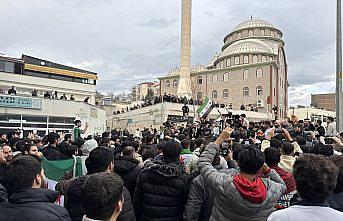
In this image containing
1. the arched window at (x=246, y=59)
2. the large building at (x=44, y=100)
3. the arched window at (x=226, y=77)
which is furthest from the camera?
the arched window at (x=226, y=77)

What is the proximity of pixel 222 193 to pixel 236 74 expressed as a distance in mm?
63779

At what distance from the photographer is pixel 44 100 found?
2752 centimetres

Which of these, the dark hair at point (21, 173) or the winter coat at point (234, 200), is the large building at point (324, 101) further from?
the dark hair at point (21, 173)

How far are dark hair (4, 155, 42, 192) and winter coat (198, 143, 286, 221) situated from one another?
1.66 m

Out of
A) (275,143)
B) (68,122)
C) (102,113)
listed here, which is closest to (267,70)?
(102,113)

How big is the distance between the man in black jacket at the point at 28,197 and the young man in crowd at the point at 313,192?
5.52 feet

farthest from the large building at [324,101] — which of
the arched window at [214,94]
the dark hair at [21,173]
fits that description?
the dark hair at [21,173]

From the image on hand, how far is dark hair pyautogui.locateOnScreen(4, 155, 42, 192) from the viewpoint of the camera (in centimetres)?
282

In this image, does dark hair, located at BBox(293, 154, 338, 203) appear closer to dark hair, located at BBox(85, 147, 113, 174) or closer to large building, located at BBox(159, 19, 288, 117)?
dark hair, located at BBox(85, 147, 113, 174)

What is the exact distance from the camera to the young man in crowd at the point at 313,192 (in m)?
2.33

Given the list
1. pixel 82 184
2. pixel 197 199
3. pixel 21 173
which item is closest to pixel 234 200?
pixel 197 199

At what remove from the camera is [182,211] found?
4148 mm

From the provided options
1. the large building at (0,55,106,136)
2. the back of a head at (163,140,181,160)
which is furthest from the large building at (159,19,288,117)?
the back of a head at (163,140,181,160)

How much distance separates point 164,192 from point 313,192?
201 cm
